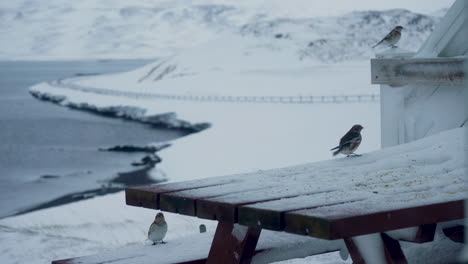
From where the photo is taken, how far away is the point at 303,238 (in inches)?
177

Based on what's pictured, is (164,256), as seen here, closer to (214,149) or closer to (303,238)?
(303,238)

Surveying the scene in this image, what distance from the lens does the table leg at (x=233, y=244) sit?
3.60 meters

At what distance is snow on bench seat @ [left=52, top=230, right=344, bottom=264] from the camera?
4.35m

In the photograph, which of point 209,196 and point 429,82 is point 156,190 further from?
point 429,82

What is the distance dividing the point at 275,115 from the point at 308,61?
4559cm

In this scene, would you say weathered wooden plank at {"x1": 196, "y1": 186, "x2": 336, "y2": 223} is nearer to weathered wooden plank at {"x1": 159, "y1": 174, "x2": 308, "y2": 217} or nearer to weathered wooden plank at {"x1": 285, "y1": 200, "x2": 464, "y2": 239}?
weathered wooden plank at {"x1": 159, "y1": 174, "x2": 308, "y2": 217}

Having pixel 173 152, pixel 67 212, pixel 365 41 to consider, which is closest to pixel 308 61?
pixel 365 41

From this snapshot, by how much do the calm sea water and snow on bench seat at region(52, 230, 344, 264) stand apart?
57.4 feet

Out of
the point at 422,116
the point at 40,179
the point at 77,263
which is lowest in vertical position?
the point at 40,179

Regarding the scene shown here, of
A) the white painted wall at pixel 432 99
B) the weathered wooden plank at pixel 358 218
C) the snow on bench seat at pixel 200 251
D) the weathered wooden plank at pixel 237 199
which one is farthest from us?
the white painted wall at pixel 432 99

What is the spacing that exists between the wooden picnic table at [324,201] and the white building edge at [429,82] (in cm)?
164

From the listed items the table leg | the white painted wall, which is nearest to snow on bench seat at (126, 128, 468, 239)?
the table leg

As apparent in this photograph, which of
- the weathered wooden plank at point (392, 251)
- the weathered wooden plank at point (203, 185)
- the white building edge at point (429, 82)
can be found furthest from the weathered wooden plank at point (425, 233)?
the white building edge at point (429, 82)

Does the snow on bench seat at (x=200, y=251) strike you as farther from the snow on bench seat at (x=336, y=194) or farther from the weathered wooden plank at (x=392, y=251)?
the weathered wooden plank at (x=392, y=251)
